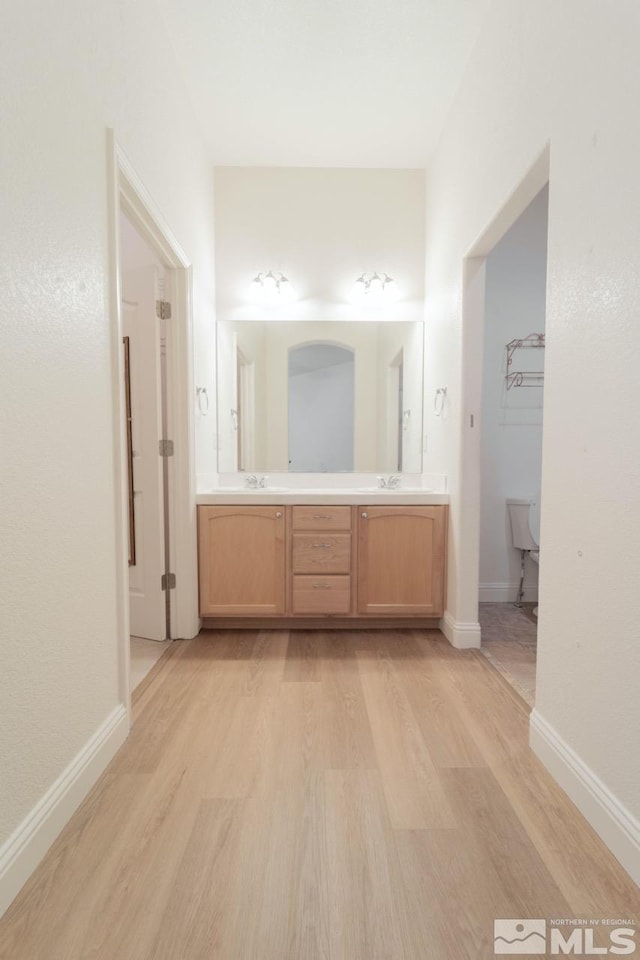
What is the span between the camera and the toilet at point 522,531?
11.5ft

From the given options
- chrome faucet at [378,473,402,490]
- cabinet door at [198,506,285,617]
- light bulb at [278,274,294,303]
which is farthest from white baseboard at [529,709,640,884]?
light bulb at [278,274,294,303]

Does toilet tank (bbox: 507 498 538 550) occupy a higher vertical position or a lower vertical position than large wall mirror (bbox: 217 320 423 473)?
lower

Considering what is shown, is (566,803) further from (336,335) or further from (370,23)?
(370,23)

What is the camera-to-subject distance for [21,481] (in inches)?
49.0

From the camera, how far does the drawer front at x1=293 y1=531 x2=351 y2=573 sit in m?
2.98

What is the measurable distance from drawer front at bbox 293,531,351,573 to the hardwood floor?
0.86 meters

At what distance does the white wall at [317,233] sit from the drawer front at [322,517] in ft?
4.43

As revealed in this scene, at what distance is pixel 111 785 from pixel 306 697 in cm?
84

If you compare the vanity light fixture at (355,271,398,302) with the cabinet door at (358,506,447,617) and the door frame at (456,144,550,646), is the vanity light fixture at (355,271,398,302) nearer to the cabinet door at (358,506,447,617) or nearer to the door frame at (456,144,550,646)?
the door frame at (456,144,550,646)

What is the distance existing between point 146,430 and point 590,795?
2424 mm

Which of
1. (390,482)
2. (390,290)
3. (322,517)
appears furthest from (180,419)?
(390,290)

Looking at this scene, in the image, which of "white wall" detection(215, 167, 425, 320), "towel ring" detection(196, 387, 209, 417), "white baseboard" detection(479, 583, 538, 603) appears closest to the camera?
"towel ring" detection(196, 387, 209, 417)

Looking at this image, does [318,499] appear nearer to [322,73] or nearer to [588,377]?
[588,377]

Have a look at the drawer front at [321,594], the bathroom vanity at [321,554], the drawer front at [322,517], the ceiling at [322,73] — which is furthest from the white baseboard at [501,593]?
the ceiling at [322,73]
